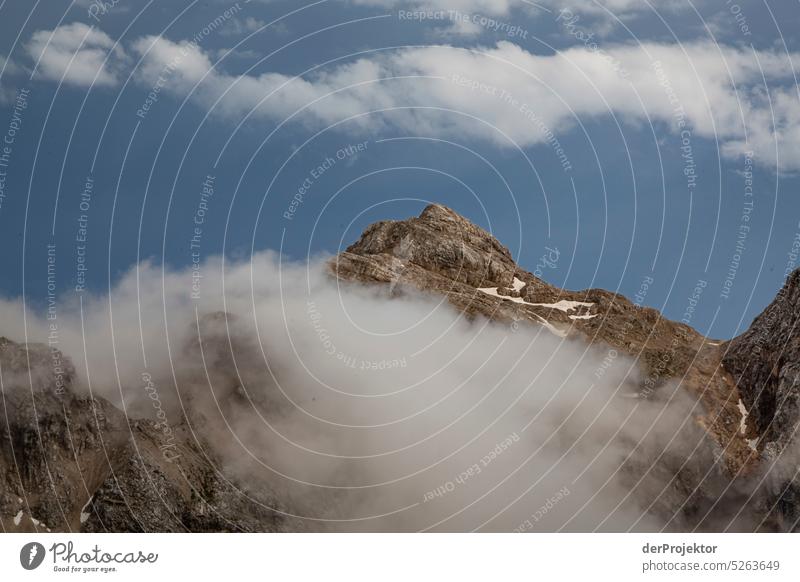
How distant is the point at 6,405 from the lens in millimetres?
125312

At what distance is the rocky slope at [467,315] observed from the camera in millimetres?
127688

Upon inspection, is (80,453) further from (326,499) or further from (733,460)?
(733,460)

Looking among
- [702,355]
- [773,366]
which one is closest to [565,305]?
[702,355]

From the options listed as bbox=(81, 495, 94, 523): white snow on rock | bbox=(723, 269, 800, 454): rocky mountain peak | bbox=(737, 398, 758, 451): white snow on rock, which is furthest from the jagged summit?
bbox=(81, 495, 94, 523): white snow on rock

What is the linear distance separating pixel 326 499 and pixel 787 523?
213ft

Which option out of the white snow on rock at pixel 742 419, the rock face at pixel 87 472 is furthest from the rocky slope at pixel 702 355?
the rock face at pixel 87 472

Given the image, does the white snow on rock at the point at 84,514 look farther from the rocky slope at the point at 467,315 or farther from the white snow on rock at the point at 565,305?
the white snow on rock at the point at 565,305

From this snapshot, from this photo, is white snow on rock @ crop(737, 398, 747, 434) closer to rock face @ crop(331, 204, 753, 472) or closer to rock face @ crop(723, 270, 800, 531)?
rock face @ crop(723, 270, 800, 531)

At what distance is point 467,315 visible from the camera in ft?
639
